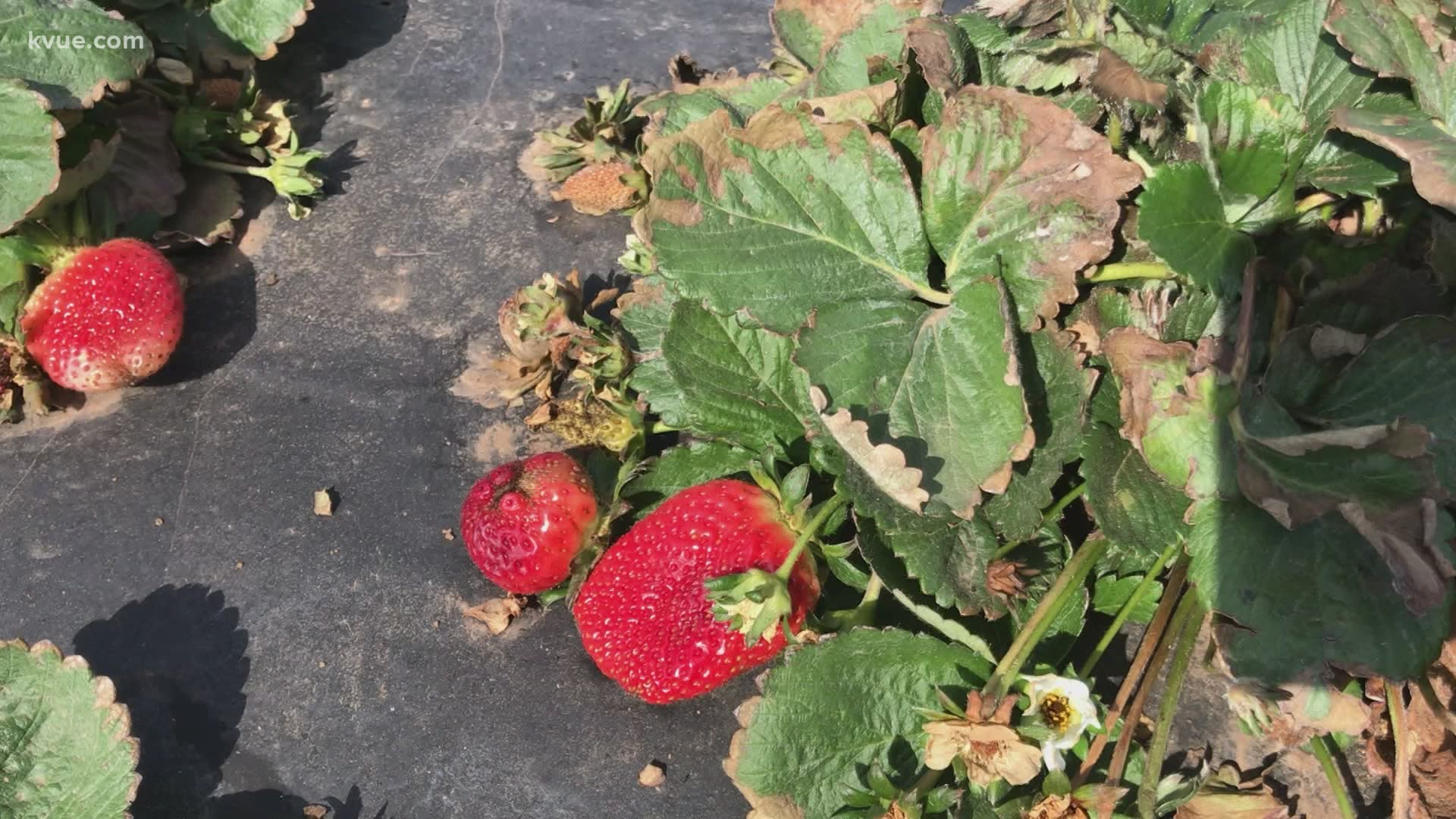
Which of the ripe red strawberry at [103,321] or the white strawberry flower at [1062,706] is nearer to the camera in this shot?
the white strawberry flower at [1062,706]

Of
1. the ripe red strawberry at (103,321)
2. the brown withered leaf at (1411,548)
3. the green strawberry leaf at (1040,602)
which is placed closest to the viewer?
the brown withered leaf at (1411,548)

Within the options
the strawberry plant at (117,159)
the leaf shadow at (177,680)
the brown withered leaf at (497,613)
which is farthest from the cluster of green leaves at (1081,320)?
the strawberry plant at (117,159)

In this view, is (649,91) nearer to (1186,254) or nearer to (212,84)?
(212,84)

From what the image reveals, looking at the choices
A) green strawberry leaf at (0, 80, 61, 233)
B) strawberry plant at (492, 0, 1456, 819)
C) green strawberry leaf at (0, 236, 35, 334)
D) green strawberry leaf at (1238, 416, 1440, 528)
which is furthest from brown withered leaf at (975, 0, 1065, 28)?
green strawberry leaf at (0, 236, 35, 334)

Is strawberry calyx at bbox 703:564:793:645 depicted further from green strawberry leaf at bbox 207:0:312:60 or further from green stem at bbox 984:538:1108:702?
green strawberry leaf at bbox 207:0:312:60

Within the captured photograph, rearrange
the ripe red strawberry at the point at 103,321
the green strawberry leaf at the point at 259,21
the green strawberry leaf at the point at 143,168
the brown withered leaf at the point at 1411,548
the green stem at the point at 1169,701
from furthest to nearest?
1. the green strawberry leaf at the point at 259,21
2. the green strawberry leaf at the point at 143,168
3. the ripe red strawberry at the point at 103,321
4. the green stem at the point at 1169,701
5. the brown withered leaf at the point at 1411,548

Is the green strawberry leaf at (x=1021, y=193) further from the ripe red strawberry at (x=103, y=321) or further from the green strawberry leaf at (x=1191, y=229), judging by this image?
the ripe red strawberry at (x=103, y=321)

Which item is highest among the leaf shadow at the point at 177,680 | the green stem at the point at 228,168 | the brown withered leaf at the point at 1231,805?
the green stem at the point at 228,168
